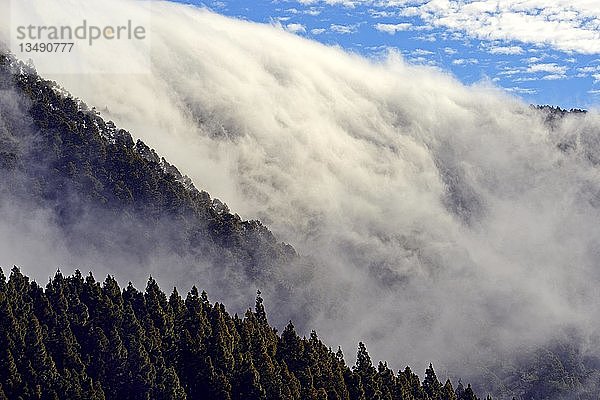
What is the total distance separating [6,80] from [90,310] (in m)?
99.5

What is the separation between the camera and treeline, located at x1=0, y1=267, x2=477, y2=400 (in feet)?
249

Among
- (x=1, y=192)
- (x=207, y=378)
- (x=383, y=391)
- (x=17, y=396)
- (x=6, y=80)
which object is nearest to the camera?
(x=17, y=396)

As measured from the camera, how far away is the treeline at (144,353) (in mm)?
75875

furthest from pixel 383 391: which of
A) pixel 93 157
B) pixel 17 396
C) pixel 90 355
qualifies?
pixel 93 157

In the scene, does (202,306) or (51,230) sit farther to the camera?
(51,230)

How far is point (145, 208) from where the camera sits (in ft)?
596

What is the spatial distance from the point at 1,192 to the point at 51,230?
11554 mm

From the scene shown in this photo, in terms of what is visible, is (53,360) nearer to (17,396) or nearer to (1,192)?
(17,396)

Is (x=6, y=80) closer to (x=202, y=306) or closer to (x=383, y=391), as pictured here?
(x=202, y=306)

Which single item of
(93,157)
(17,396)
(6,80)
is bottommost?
(17,396)

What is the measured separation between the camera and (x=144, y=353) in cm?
8125

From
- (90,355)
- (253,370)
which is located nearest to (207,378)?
(253,370)

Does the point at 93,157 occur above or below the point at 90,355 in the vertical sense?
above

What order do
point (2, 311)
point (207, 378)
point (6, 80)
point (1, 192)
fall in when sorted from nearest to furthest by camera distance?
point (2, 311) → point (207, 378) → point (1, 192) → point (6, 80)
